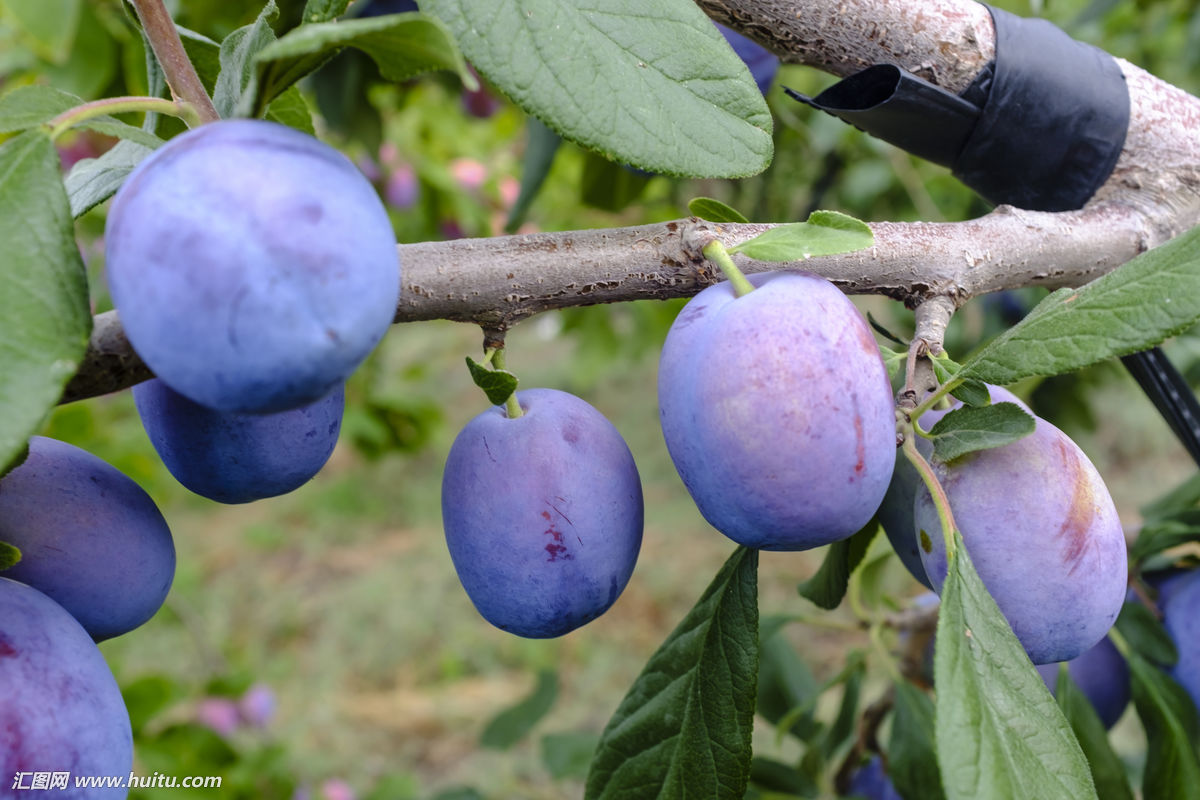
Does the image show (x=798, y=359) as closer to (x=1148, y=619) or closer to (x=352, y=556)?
(x=1148, y=619)

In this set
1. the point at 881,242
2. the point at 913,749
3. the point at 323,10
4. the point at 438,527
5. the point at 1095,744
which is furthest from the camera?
the point at 438,527

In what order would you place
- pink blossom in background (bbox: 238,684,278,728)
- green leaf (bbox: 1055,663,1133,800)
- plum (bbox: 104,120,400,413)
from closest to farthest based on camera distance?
1. plum (bbox: 104,120,400,413)
2. green leaf (bbox: 1055,663,1133,800)
3. pink blossom in background (bbox: 238,684,278,728)

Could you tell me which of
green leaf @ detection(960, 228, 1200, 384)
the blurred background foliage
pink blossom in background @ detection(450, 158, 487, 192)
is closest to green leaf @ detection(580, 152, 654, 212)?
the blurred background foliage

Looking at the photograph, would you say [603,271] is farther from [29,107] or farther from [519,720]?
[519,720]

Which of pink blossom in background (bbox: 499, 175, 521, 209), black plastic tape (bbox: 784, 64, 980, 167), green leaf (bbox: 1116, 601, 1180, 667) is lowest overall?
pink blossom in background (bbox: 499, 175, 521, 209)

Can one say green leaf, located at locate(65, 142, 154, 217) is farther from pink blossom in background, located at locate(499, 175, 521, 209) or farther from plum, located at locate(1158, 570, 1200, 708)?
pink blossom in background, located at locate(499, 175, 521, 209)

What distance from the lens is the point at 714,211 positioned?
1.93 feet

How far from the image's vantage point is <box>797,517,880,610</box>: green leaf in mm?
654

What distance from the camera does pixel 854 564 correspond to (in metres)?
0.68

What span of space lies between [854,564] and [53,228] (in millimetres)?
552

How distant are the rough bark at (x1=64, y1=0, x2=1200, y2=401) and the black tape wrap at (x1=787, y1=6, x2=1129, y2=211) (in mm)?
18

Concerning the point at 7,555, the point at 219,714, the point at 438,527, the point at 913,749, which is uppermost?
the point at 7,555

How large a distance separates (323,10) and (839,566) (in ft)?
1.65

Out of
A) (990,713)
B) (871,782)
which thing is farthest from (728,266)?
(871,782)
